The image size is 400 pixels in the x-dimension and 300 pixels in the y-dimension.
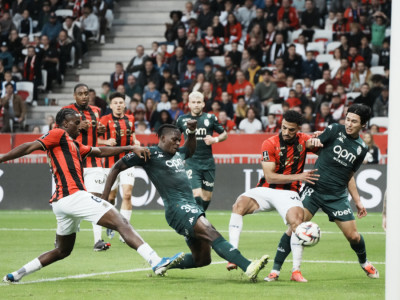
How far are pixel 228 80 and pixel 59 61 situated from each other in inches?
245

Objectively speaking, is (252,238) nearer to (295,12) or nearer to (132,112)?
(132,112)

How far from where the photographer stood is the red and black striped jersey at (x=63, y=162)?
333 inches

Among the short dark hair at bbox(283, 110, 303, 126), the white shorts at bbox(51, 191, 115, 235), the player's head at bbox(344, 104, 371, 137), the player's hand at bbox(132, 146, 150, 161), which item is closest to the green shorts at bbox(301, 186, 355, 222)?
the player's head at bbox(344, 104, 371, 137)

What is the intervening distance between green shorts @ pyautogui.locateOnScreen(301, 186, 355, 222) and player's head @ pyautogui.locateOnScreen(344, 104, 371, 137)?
0.81m

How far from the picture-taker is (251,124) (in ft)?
67.7

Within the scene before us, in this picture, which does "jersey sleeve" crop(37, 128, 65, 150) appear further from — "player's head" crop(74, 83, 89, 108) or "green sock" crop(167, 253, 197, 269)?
"player's head" crop(74, 83, 89, 108)

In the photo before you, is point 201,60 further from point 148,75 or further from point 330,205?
point 330,205

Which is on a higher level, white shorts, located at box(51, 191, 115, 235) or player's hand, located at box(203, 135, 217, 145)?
white shorts, located at box(51, 191, 115, 235)

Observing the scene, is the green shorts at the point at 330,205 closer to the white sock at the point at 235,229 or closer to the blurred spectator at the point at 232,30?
the white sock at the point at 235,229

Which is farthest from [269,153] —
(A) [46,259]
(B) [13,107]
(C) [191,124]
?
(B) [13,107]

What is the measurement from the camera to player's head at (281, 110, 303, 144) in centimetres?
892

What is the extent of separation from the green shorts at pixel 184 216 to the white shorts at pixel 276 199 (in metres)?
1.01

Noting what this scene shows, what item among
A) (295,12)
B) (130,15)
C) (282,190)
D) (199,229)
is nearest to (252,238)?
(282,190)

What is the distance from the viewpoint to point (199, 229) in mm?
8445
